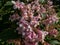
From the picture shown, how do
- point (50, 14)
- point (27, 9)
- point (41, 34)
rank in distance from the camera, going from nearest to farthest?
1. point (41, 34)
2. point (27, 9)
3. point (50, 14)

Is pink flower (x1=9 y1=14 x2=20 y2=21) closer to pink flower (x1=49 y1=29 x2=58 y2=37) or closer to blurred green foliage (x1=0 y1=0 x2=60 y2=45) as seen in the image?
blurred green foliage (x1=0 y1=0 x2=60 y2=45)

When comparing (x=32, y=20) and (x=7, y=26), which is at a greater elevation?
(x=32, y=20)

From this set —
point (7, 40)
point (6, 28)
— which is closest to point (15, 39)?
point (7, 40)

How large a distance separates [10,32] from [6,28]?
183mm

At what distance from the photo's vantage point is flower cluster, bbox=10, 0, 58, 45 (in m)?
3.26

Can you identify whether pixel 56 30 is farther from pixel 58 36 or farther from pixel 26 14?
pixel 26 14

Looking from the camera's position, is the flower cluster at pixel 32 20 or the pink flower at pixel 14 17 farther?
the pink flower at pixel 14 17

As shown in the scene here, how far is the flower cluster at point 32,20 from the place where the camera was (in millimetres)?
3264

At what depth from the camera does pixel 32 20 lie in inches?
132

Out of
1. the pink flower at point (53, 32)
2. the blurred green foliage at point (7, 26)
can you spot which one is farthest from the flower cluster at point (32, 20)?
the blurred green foliage at point (7, 26)

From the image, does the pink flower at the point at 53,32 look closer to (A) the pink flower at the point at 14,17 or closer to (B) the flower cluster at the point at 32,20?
(B) the flower cluster at the point at 32,20

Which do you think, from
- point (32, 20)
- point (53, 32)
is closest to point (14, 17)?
point (32, 20)

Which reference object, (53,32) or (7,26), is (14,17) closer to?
(7,26)

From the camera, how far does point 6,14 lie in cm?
385
